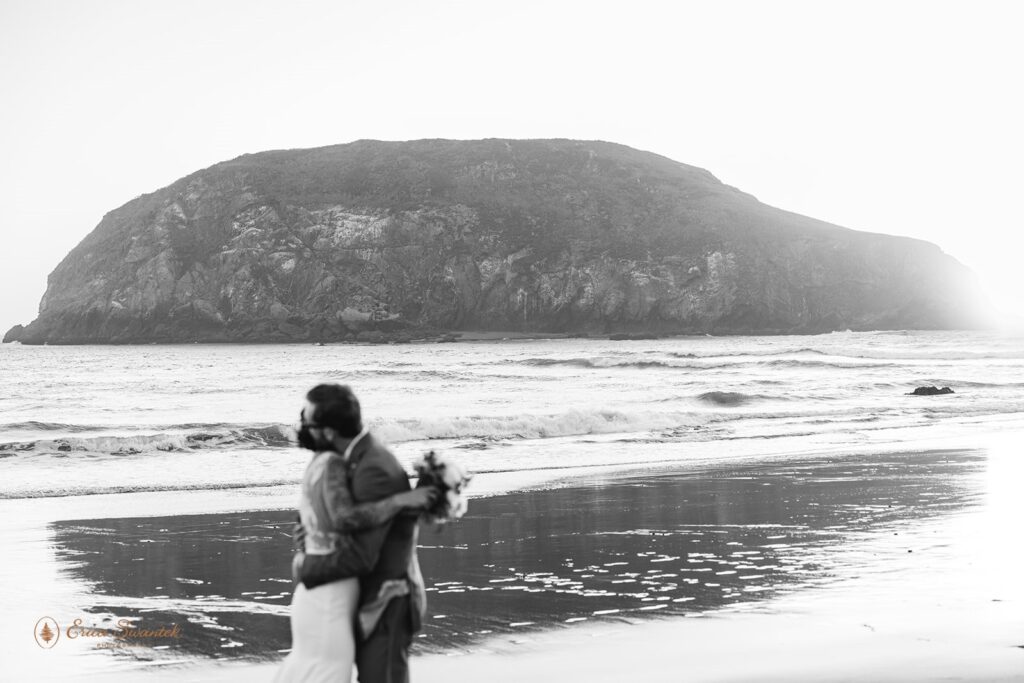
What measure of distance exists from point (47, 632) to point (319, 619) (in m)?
3.67

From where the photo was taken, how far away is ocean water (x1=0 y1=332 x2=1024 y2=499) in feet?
57.0

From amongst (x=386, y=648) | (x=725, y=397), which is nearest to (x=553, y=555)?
(x=386, y=648)

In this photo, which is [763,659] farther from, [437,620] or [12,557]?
[12,557]

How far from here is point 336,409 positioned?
3902 millimetres

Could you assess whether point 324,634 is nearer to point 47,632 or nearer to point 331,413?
point 331,413

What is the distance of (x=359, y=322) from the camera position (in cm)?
13312

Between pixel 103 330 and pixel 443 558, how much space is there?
136425 millimetres

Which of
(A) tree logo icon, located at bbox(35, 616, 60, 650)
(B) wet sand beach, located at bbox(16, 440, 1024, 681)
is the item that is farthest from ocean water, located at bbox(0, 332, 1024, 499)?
(A) tree logo icon, located at bbox(35, 616, 60, 650)

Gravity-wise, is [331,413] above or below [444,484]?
above

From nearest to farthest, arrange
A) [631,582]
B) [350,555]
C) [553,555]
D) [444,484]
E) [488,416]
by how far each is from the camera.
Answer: [350,555] → [444,484] → [631,582] → [553,555] → [488,416]

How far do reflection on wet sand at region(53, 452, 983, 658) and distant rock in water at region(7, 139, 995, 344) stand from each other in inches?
4672

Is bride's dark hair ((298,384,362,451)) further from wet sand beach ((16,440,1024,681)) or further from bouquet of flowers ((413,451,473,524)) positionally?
wet sand beach ((16,440,1024,681))

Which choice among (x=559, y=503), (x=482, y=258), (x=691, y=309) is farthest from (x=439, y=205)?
(x=559, y=503)

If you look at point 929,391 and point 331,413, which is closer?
point 331,413
